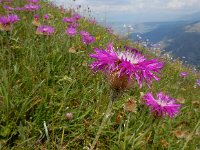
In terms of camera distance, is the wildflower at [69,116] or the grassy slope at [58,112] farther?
the wildflower at [69,116]

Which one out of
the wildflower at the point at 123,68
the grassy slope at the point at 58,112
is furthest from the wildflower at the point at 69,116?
the wildflower at the point at 123,68

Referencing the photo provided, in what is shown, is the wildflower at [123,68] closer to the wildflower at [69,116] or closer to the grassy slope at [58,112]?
the grassy slope at [58,112]

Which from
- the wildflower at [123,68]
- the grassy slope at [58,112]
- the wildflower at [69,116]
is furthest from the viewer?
the wildflower at [69,116]

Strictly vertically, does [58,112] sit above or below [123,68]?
below

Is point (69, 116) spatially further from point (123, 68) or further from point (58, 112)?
point (123, 68)

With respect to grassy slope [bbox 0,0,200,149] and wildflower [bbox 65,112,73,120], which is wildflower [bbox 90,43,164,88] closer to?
grassy slope [bbox 0,0,200,149]

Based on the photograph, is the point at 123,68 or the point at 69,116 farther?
the point at 69,116

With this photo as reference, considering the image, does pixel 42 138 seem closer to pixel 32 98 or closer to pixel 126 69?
pixel 32 98

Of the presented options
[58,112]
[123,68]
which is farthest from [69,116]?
[123,68]

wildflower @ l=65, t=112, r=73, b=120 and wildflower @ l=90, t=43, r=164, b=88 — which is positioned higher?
wildflower @ l=90, t=43, r=164, b=88

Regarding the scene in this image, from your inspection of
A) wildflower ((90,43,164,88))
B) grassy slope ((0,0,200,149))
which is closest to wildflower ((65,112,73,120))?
grassy slope ((0,0,200,149))

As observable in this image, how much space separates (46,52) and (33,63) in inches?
23.4

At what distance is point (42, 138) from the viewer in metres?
2.75

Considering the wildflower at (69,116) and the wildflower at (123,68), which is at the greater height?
the wildflower at (123,68)
